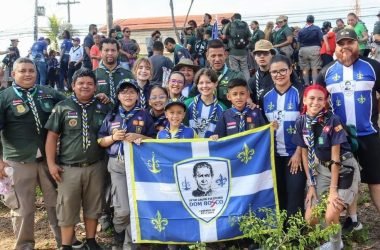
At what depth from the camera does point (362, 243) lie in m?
5.30

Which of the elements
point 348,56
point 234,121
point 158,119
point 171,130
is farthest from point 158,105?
point 348,56

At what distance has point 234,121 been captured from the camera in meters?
5.06

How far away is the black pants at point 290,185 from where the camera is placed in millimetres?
4988

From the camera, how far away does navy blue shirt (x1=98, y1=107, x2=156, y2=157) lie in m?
5.03

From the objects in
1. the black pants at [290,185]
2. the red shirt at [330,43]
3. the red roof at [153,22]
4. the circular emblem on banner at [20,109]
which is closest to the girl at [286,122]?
the black pants at [290,185]

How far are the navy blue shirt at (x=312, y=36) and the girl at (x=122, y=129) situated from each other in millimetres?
8833

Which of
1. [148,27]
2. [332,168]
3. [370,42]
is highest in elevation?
[148,27]

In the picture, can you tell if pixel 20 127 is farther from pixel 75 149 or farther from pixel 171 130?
pixel 171 130

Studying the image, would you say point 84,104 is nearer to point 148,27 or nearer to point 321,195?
point 321,195

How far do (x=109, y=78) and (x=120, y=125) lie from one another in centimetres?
119

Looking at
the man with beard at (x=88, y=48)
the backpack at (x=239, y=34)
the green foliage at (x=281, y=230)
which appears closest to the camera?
the green foliage at (x=281, y=230)

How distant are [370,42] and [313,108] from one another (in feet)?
31.9

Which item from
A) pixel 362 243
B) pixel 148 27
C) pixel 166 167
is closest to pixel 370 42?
pixel 362 243

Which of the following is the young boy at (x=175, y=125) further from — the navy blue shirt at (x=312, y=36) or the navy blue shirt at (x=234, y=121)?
the navy blue shirt at (x=312, y=36)
